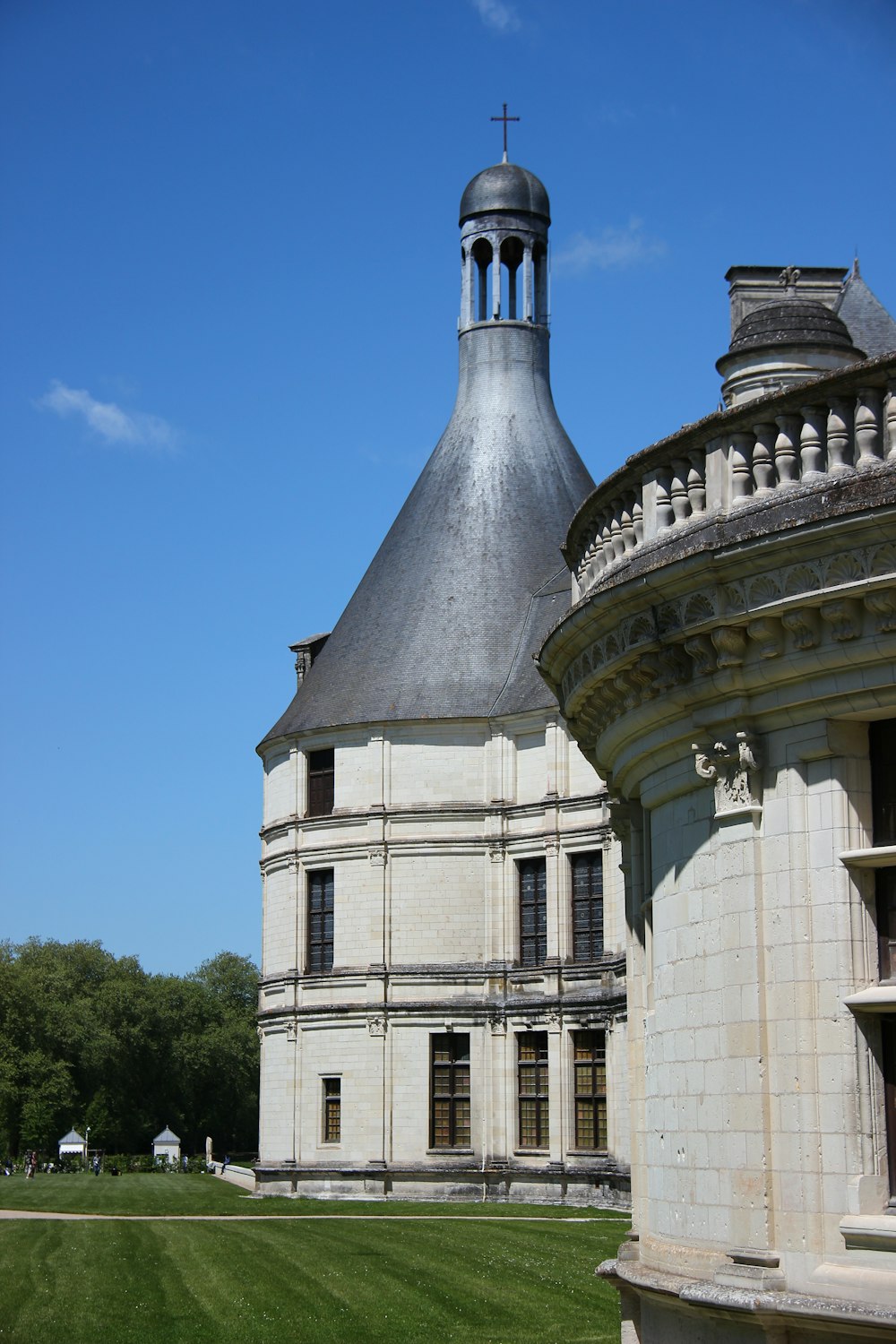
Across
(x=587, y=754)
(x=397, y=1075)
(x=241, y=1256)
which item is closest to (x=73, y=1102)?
(x=397, y=1075)

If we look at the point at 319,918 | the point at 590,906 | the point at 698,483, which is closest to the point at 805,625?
the point at 698,483

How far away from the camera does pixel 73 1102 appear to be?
2963 inches

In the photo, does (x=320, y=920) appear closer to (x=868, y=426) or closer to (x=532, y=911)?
(x=532, y=911)

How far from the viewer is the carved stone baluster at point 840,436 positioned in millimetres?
7715

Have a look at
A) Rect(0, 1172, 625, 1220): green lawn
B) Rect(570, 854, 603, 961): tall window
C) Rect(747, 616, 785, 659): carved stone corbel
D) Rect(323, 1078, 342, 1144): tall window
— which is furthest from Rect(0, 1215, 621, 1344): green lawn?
Rect(323, 1078, 342, 1144): tall window

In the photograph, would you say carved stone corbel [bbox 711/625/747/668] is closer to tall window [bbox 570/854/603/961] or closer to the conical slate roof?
tall window [bbox 570/854/603/961]

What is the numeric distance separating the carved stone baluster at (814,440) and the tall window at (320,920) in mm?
35739

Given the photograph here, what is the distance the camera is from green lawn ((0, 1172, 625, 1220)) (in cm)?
3503

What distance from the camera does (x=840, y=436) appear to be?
25.3 feet

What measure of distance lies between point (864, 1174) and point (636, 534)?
3.37m

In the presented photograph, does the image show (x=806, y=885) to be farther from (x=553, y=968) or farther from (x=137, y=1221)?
(x=553, y=968)

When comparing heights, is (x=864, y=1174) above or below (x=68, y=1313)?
above

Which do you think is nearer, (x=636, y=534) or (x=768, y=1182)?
(x=768, y=1182)

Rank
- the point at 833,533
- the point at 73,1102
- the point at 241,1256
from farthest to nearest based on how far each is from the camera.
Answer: the point at 73,1102
the point at 241,1256
the point at 833,533
